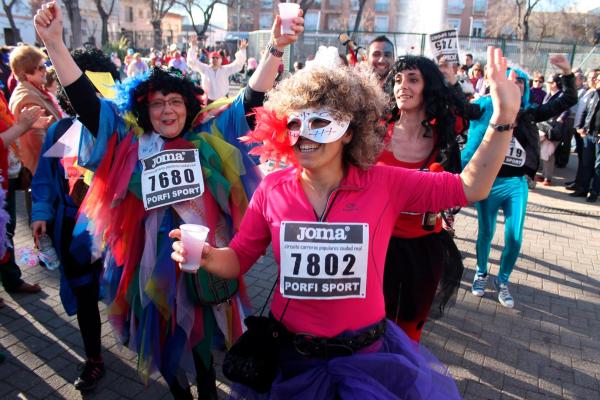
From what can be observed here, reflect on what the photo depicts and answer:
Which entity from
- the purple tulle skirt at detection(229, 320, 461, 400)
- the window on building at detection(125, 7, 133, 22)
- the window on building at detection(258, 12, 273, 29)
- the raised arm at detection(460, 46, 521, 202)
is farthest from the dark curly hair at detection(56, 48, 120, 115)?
the window on building at detection(125, 7, 133, 22)

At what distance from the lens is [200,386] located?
9.11ft

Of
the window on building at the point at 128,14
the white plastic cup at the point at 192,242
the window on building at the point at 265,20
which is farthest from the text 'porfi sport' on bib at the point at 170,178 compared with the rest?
the window on building at the point at 128,14

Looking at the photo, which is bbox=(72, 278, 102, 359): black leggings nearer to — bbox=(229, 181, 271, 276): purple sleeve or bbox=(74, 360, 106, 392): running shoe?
bbox=(74, 360, 106, 392): running shoe

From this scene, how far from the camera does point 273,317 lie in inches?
76.9

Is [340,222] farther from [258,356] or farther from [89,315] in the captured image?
[89,315]

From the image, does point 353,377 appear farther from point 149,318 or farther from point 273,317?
point 149,318

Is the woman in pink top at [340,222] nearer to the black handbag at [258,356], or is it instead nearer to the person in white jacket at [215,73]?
the black handbag at [258,356]

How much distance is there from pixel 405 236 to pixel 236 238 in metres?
1.17

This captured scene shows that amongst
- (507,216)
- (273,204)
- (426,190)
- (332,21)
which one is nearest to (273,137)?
(273,204)

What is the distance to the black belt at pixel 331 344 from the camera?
5.82 ft

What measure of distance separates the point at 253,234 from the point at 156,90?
1.06 meters

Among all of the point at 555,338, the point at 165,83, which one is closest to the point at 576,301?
the point at 555,338

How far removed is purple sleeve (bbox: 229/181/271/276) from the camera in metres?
2.02

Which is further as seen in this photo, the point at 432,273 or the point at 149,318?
the point at 432,273
